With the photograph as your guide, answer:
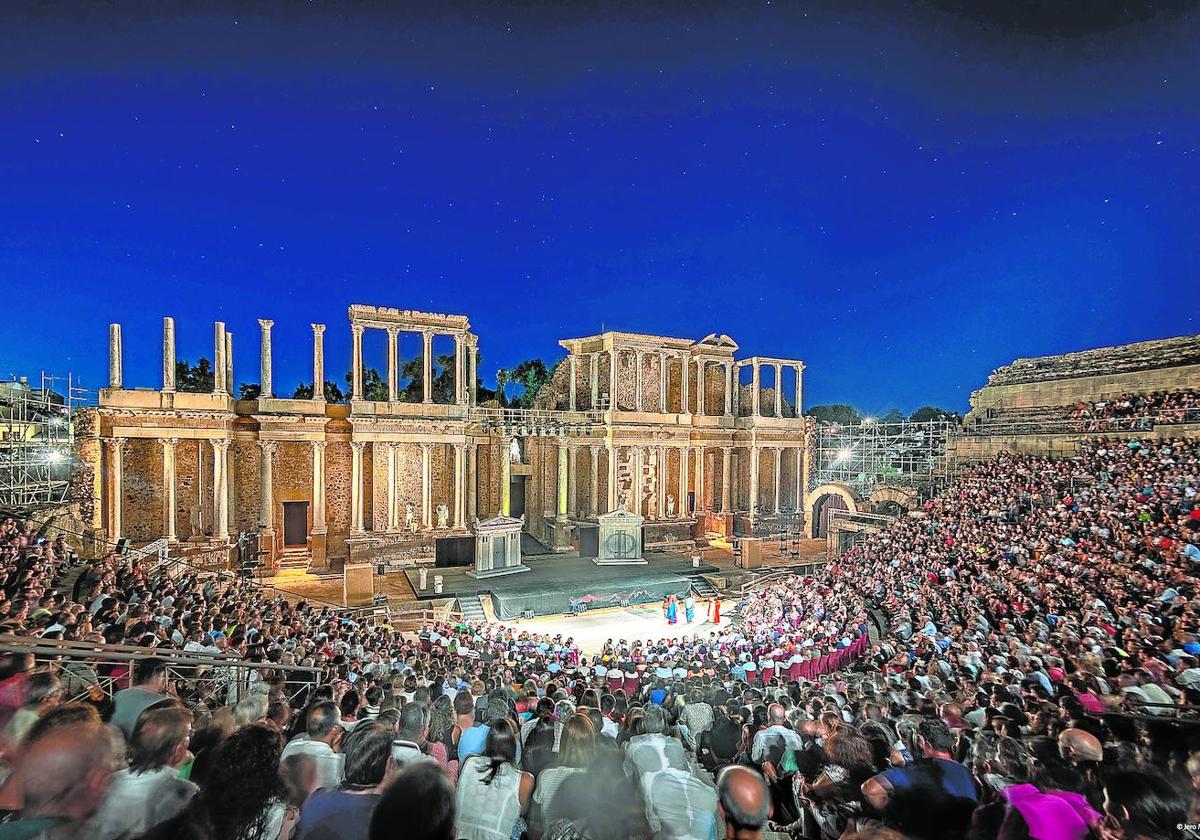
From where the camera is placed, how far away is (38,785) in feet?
8.29

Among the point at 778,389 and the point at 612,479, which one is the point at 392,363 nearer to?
the point at 612,479

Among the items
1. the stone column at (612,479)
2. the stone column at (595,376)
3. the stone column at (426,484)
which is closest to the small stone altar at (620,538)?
the stone column at (612,479)

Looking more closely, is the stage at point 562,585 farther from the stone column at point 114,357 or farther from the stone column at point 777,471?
the stone column at point 114,357

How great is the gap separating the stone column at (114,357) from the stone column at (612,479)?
1937 centimetres

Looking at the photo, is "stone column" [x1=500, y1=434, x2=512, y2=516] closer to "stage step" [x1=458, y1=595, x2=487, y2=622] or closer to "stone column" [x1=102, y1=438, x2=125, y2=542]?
"stage step" [x1=458, y1=595, x2=487, y2=622]

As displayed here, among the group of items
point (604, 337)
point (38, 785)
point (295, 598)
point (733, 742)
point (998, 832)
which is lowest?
point (295, 598)

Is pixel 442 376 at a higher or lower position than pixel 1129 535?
higher

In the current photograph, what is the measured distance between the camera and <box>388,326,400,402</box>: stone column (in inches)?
931

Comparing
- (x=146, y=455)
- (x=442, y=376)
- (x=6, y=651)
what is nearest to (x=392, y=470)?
(x=146, y=455)

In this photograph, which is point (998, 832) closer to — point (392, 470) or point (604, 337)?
point (392, 470)

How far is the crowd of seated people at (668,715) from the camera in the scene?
276 cm

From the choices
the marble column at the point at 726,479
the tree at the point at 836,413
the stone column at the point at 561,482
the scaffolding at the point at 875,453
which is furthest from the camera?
the tree at the point at 836,413

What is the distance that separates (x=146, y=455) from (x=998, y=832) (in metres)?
25.6

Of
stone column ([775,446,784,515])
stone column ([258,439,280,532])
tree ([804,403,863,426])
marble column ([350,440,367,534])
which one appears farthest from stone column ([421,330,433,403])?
tree ([804,403,863,426])
